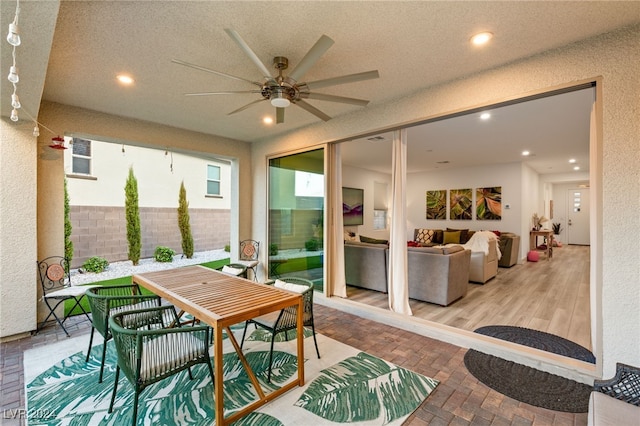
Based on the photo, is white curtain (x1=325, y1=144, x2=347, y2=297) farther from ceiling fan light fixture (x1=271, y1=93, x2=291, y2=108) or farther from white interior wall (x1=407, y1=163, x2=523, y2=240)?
white interior wall (x1=407, y1=163, x2=523, y2=240)

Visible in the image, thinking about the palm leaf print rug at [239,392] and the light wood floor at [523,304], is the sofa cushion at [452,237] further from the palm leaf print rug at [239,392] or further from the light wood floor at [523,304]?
the palm leaf print rug at [239,392]

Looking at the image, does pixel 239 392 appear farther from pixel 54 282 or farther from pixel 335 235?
pixel 54 282

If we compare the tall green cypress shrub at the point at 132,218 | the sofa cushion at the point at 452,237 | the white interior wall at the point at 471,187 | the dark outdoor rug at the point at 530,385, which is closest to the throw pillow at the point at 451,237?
the sofa cushion at the point at 452,237

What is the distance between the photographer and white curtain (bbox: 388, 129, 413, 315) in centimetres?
364

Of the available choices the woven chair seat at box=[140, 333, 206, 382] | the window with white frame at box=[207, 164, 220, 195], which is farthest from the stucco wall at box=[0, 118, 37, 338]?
the window with white frame at box=[207, 164, 220, 195]

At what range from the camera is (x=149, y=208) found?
7.78 m

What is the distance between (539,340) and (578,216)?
11014 mm

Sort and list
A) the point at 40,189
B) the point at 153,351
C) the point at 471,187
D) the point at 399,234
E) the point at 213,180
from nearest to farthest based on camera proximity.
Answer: the point at 153,351
the point at 40,189
the point at 399,234
the point at 471,187
the point at 213,180

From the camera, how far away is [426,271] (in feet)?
13.8

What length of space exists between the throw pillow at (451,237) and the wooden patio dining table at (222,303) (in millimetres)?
6244

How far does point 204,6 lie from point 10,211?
125 inches

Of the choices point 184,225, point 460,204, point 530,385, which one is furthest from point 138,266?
point 460,204

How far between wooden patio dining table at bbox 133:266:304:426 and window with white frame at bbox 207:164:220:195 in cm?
677

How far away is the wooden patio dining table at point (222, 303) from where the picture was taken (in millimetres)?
1812
